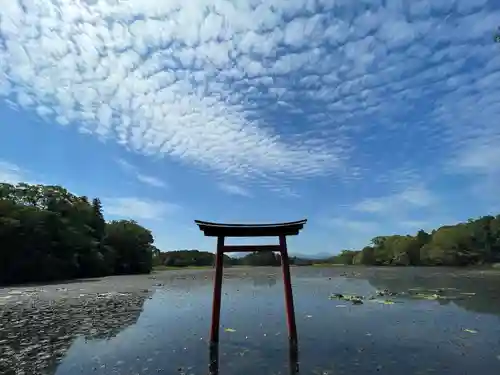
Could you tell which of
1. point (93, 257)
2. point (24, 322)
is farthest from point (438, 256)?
point (24, 322)

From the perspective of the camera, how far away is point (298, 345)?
13.6 metres

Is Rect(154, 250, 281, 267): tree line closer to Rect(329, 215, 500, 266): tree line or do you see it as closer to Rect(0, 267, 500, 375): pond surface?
Rect(329, 215, 500, 266): tree line

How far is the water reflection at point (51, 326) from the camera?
12039 millimetres

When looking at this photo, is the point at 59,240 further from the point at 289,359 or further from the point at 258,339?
the point at 289,359

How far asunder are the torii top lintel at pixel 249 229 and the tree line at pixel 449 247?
103 m

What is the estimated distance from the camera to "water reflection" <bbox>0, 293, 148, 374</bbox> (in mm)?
12039

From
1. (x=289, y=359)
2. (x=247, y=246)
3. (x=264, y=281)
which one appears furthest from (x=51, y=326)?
(x=264, y=281)

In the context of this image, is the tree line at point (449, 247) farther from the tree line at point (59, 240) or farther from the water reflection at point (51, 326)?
the water reflection at point (51, 326)

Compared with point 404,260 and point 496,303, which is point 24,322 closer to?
point 496,303

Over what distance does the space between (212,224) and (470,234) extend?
108 metres

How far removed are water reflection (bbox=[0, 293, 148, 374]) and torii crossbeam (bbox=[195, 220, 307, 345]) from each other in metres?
4.52

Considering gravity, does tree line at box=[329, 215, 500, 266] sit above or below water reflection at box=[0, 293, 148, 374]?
above

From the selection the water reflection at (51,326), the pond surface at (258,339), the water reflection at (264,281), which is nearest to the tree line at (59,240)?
the water reflection at (264,281)

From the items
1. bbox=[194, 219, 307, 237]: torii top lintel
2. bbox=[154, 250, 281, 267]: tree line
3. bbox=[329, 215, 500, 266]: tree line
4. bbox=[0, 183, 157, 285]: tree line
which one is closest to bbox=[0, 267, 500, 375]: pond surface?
bbox=[194, 219, 307, 237]: torii top lintel
